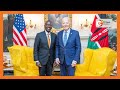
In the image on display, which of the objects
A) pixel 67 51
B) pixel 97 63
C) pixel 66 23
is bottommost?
pixel 97 63

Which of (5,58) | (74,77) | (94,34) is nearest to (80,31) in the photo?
(94,34)

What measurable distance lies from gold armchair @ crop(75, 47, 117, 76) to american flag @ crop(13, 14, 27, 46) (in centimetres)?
91

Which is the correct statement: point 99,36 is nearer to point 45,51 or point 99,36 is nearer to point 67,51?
point 67,51

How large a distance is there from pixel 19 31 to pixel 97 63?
1270mm

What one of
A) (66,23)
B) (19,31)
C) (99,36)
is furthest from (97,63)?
(19,31)

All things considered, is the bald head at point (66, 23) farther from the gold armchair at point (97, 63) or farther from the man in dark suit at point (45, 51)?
the gold armchair at point (97, 63)

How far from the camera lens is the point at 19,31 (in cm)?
682

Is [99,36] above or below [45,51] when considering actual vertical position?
above

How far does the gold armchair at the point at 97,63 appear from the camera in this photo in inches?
266

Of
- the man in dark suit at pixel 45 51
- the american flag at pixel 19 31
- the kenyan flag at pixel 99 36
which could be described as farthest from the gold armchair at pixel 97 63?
the american flag at pixel 19 31

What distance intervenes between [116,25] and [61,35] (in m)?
0.84

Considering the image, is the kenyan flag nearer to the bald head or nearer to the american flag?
the bald head

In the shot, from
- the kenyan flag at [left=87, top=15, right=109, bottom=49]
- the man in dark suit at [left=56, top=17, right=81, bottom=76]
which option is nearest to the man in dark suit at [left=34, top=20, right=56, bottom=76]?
the man in dark suit at [left=56, top=17, right=81, bottom=76]

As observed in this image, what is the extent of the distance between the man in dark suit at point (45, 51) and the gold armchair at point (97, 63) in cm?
43
